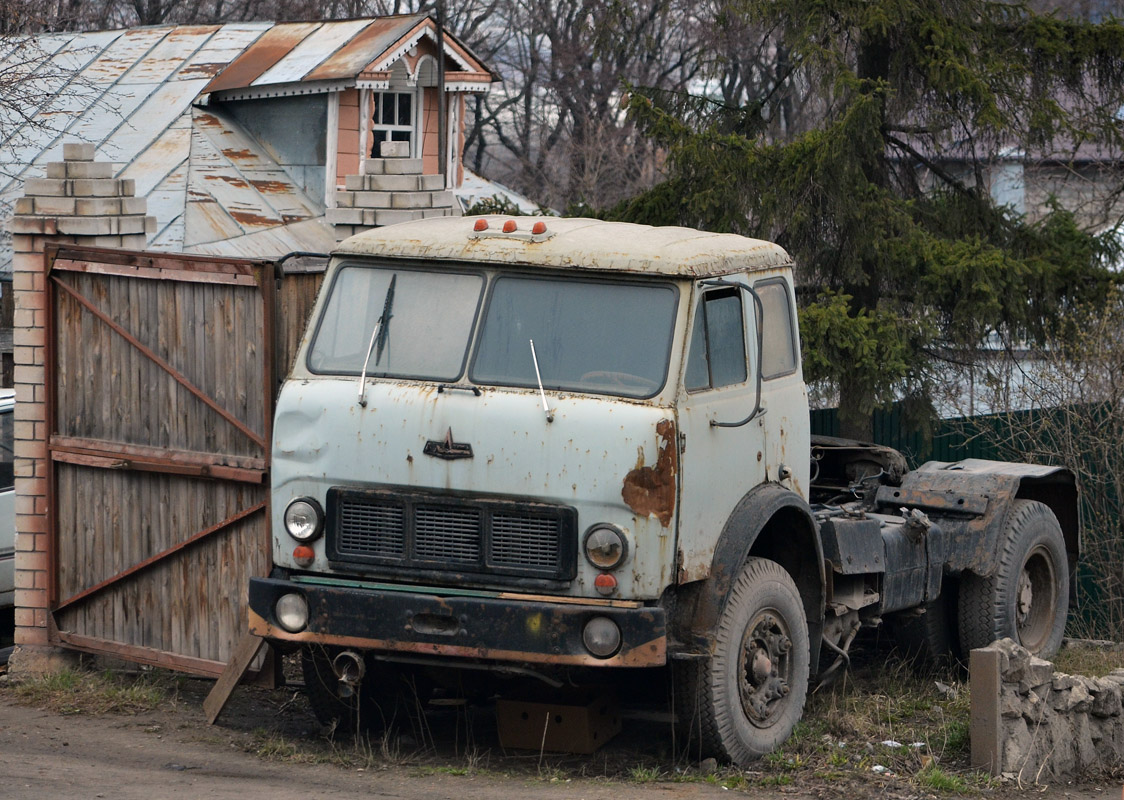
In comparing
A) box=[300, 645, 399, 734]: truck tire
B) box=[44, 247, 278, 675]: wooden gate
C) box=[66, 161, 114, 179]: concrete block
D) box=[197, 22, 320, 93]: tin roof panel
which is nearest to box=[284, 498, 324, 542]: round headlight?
box=[300, 645, 399, 734]: truck tire

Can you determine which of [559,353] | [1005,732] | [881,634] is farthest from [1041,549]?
[559,353]

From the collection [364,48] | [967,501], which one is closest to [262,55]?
[364,48]

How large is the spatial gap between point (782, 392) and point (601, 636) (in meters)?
1.80

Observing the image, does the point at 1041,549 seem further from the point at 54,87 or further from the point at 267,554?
the point at 54,87

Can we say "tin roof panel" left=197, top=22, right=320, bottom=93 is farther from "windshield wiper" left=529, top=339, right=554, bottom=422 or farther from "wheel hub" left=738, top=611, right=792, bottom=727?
"wheel hub" left=738, top=611, right=792, bottom=727

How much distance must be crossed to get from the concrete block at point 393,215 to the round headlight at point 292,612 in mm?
3444

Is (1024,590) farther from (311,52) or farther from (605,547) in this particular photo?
(311,52)

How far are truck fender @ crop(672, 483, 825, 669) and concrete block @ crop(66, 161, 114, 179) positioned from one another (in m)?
4.19

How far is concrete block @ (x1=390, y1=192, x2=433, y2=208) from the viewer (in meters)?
9.29

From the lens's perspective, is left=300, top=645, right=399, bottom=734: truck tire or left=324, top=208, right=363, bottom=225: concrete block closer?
left=300, top=645, right=399, bottom=734: truck tire

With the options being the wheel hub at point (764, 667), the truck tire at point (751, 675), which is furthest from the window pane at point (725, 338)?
the wheel hub at point (764, 667)

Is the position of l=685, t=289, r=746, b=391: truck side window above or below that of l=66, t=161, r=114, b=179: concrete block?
below

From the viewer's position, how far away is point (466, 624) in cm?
616

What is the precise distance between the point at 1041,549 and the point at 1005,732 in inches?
107
